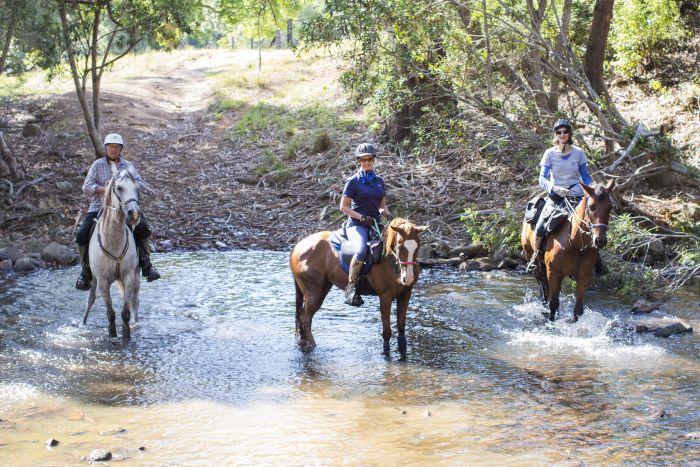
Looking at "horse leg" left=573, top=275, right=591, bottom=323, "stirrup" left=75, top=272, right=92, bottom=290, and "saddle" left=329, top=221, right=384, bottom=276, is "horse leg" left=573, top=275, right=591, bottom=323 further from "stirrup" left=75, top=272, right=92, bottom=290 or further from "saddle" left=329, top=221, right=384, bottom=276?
"stirrup" left=75, top=272, right=92, bottom=290

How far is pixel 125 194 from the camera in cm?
977

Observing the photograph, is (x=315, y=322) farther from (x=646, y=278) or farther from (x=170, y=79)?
(x=170, y=79)

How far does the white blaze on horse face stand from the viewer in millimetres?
8953

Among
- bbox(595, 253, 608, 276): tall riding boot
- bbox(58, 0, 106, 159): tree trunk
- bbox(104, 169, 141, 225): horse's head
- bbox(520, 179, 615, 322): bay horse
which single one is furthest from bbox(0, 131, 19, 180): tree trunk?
bbox(595, 253, 608, 276): tall riding boot

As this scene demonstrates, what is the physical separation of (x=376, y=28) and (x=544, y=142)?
4.42 meters

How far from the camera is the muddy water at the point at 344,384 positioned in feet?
23.2

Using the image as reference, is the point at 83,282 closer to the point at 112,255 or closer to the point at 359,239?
the point at 112,255

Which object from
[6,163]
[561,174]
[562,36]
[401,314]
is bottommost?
[401,314]

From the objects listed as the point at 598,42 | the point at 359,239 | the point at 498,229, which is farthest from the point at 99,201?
the point at 598,42

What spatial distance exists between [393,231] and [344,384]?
196 cm

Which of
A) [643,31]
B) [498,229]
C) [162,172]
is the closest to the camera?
[498,229]

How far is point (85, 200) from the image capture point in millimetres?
20156

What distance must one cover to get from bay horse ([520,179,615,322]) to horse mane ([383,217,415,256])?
284 centimetres

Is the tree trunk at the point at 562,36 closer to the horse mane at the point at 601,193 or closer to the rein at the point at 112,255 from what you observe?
the horse mane at the point at 601,193
